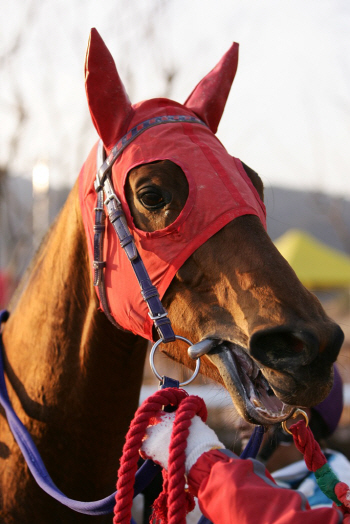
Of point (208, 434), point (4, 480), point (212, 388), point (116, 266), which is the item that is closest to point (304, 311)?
point (208, 434)

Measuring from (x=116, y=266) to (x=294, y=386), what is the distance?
2.71ft

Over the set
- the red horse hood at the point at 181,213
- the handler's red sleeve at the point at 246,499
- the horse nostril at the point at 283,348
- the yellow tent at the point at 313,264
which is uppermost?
the red horse hood at the point at 181,213

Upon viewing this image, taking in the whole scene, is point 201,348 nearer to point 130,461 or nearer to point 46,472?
point 130,461

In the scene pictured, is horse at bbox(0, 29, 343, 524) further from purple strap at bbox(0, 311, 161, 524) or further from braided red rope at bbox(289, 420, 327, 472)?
braided red rope at bbox(289, 420, 327, 472)

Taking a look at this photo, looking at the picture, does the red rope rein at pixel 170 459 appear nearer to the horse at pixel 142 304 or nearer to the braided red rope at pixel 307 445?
the horse at pixel 142 304

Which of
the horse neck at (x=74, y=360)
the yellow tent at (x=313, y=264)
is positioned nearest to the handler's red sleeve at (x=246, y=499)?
the horse neck at (x=74, y=360)

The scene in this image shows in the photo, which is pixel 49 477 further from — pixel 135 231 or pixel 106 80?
pixel 106 80

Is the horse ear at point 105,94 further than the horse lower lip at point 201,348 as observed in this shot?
Yes

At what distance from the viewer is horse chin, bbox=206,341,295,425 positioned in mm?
1587

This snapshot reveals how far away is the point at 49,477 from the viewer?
2.06 meters

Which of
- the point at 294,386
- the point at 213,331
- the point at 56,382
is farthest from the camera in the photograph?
the point at 56,382

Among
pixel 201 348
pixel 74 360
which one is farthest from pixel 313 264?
pixel 201 348

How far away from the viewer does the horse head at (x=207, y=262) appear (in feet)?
4.98

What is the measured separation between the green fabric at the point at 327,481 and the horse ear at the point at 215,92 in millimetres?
1514
